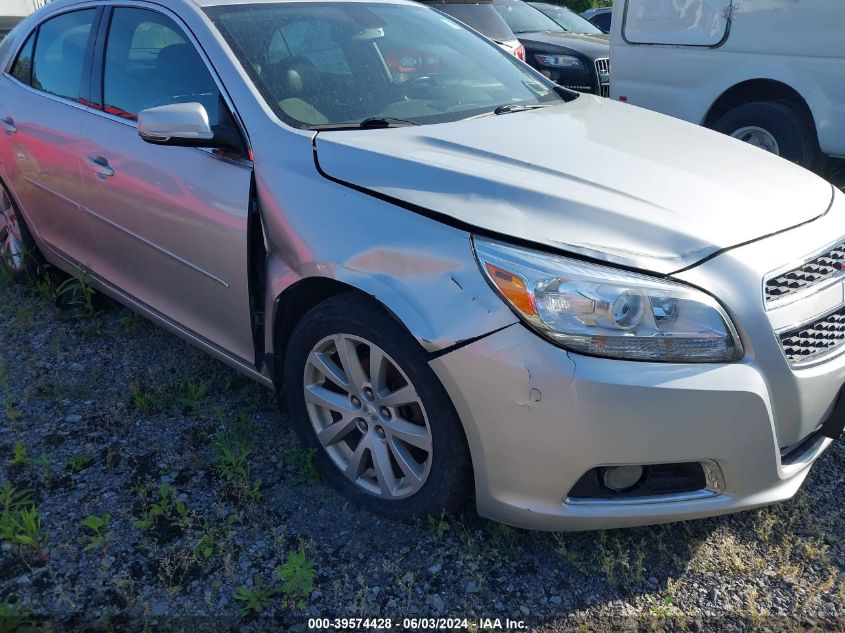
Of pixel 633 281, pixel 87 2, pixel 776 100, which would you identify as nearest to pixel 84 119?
pixel 87 2

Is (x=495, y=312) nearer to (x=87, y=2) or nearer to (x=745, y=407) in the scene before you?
(x=745, y=407)

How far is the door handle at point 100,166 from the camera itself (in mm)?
3141

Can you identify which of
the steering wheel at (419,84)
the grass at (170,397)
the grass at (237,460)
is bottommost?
the grass at (170,397)

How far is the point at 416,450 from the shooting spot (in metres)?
2.42

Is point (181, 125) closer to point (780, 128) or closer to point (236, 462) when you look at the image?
point (236, 462)

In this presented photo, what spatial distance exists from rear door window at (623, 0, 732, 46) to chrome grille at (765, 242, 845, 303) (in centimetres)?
384

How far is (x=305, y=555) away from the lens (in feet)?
7.72

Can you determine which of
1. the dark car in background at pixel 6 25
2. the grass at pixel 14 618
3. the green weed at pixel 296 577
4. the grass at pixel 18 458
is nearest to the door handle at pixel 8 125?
the grass at pixel 18 458

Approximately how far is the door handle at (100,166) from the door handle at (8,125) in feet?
2.90

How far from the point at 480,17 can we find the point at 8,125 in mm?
5462

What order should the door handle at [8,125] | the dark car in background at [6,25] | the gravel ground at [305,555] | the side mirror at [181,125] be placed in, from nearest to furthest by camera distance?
1. the gravel ground at [305,555]
2. the side mirror at [181,125]
3. the door handle at [8,125]
4. the dark car in background at [6,25]

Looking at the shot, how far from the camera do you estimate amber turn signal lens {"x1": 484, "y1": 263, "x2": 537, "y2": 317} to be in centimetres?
196

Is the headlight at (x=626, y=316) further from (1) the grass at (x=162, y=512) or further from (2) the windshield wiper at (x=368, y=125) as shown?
(1) the grass at (x=162, y=512)

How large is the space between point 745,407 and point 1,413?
9.51 feet
